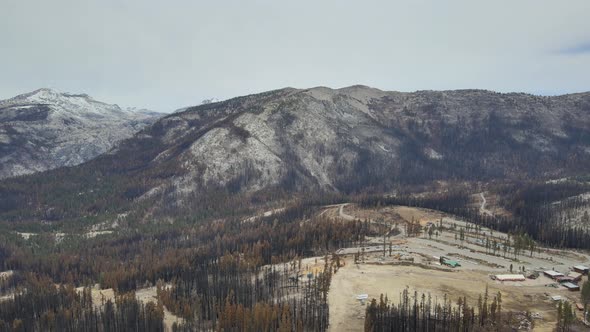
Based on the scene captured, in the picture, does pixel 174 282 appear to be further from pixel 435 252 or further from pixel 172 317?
pixel 435 252

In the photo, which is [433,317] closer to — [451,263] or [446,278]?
[446,278]

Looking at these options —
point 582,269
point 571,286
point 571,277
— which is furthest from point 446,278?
point 582,269

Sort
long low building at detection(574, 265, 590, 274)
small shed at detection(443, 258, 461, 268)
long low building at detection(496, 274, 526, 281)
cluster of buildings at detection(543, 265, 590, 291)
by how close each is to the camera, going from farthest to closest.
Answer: small shed at detection(443, 258, 461, 268) < long low building at detection(574, 265, 590, 274) < long low building at detection(496, 274, 526, 281) < cluster of buildings at detection(543, 265, 590, 291)

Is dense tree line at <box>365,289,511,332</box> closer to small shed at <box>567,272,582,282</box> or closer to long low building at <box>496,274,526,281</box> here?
long low building at <box>496,274,526,281</box>

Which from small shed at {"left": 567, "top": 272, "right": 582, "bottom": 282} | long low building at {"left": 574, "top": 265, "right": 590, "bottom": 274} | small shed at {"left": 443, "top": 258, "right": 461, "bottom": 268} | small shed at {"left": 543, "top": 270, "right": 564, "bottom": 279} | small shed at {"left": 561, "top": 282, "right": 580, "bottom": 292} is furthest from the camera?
small shed at {"left": 443, "top": 258, "right": 461, "bottom": 268}

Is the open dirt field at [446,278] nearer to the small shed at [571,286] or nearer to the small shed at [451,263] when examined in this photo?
the small shed at [571,286]

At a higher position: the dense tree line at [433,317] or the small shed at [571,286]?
the small shed at [571,286]

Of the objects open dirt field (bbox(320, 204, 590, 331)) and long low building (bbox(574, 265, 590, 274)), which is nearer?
open dirt field (bbox(320, 204, 590, 331))

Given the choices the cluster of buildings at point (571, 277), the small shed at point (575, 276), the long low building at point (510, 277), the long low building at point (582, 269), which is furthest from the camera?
the long low building at point (582, 269)

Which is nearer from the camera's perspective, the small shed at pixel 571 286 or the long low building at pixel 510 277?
the small shed at pixel 571 286

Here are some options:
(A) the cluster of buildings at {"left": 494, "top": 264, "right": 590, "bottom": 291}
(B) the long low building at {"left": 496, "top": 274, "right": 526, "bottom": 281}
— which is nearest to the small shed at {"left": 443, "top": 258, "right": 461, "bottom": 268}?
(A) the cluster of buildings at {"left": 494, "top": 264, "right": 590, "bottom": 291}

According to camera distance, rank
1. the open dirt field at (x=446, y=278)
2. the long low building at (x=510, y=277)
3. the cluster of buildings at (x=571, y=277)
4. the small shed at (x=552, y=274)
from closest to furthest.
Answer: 1. the open dirt field at (x=446, y=278)
2. the cluster of buildings at (x=571, y=277)
3. the long low building at (x=510, y=277)
4. the small shed at (x=552, y=274)

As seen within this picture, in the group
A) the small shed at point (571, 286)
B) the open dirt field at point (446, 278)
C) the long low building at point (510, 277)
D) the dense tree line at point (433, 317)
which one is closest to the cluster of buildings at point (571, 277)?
the small shed at point (571, 286)
